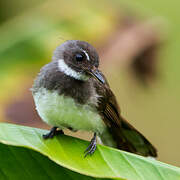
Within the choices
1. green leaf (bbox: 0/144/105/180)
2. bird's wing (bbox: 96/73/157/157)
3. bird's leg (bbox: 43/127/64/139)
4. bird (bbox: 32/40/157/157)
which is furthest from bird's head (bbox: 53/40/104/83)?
green leaf (bbox: 0/144/105/180)

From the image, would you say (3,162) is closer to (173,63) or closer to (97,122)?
(97,122)

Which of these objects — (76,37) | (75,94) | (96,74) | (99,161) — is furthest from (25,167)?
(76,37)

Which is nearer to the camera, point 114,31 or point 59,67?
point 59,67

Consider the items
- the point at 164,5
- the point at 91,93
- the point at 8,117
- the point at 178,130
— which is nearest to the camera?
the point at 91,93

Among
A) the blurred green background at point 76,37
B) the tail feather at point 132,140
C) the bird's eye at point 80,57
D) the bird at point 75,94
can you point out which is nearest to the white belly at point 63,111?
the bird at point 75,94

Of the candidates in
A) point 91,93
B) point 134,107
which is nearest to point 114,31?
point 91,93

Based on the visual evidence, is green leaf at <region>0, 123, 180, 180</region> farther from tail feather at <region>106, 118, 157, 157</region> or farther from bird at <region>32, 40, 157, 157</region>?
tail feather at <region>106, 118, 157, 157</region>

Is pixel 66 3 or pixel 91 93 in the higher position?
pixel 66 3
